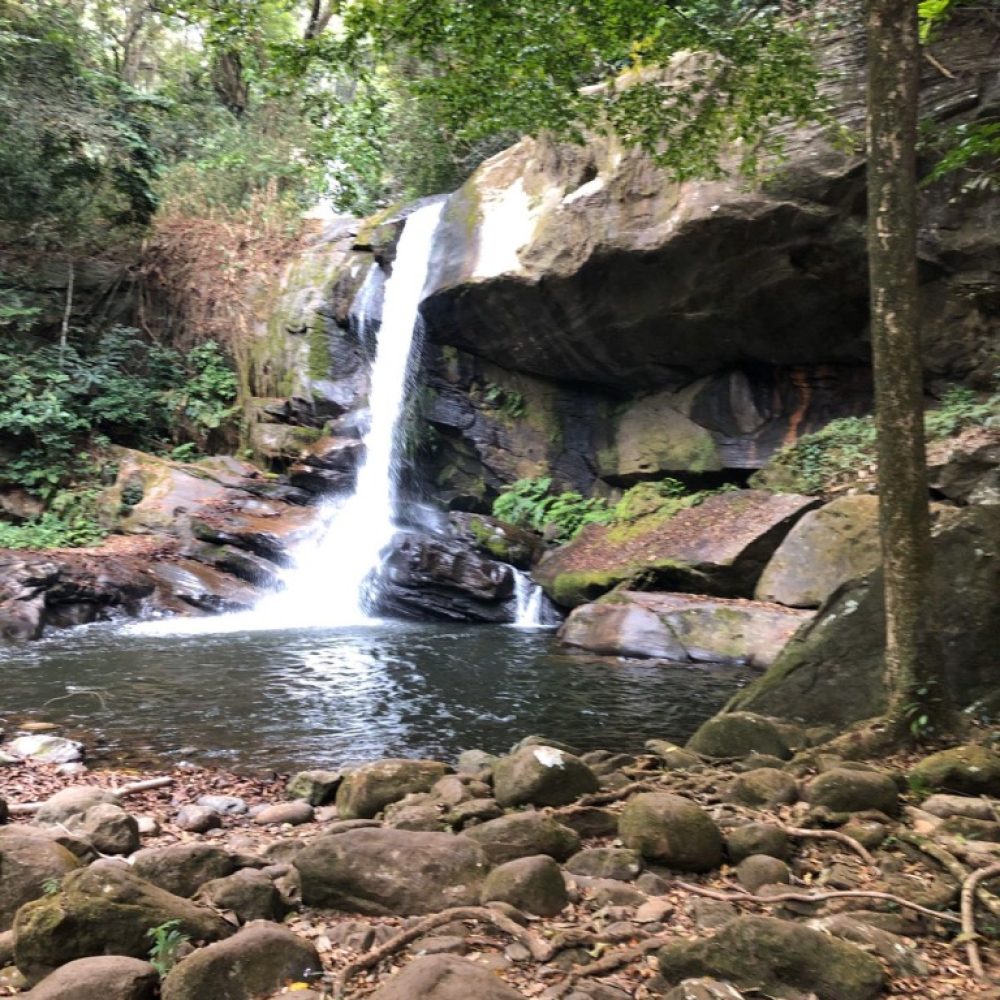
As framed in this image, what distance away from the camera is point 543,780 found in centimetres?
430

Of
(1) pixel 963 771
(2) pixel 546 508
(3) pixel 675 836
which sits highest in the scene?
(2) pixel 546 508

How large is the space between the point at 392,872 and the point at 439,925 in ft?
1.31

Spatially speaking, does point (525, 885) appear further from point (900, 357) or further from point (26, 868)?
point (900, 357)

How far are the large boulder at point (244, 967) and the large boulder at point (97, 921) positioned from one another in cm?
25

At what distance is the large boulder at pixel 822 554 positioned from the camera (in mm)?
9867

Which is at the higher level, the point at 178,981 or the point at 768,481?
the point at 768,481

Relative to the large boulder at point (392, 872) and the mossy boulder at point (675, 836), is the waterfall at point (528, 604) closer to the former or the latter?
the mossy boulder at point (675, 836)

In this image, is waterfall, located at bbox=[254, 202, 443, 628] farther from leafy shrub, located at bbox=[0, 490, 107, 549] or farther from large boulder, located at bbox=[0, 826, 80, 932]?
large boulder, located at bbox=[0, 826, 80, 932]

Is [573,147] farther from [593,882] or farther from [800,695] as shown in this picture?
[593,882]

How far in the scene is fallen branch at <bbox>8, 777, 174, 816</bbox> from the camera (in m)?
4.55

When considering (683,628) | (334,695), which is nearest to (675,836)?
(334,695)

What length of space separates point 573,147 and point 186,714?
1134cm

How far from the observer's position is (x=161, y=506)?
1479cm

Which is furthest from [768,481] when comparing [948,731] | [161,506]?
[161,506]
